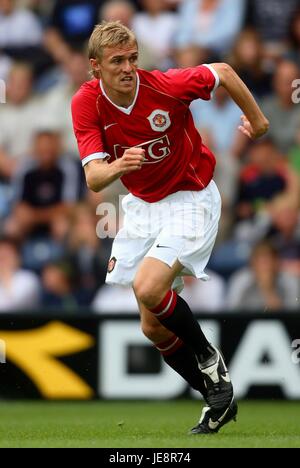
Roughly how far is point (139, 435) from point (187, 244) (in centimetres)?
107

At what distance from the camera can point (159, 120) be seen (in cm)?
602

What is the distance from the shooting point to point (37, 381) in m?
8.90

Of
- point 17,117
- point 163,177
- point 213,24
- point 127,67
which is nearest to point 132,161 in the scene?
point 127,67

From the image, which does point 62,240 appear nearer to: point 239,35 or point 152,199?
point 239,35

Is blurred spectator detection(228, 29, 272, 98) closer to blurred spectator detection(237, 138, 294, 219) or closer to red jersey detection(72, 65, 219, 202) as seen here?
blurred spectator detection(237, 138, 294, 219)

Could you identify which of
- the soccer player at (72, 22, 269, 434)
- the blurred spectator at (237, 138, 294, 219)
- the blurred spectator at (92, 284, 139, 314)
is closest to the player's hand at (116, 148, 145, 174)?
the soccer player at (72, 22, 269, 434)

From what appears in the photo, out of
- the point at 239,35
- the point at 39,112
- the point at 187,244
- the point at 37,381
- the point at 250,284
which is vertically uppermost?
the point at 239,35

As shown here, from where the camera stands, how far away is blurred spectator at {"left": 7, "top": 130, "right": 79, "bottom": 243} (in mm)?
10617

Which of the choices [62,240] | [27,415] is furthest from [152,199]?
[62,240]

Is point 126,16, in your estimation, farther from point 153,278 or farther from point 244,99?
point 153,278

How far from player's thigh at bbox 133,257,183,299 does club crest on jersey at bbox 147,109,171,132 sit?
2.42 ft

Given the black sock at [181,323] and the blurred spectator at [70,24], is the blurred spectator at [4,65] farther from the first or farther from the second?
the black sock at [181,323]

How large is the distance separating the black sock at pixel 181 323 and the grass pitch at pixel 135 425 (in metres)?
0.47

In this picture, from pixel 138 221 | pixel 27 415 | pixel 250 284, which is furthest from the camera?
pixel 250 284
